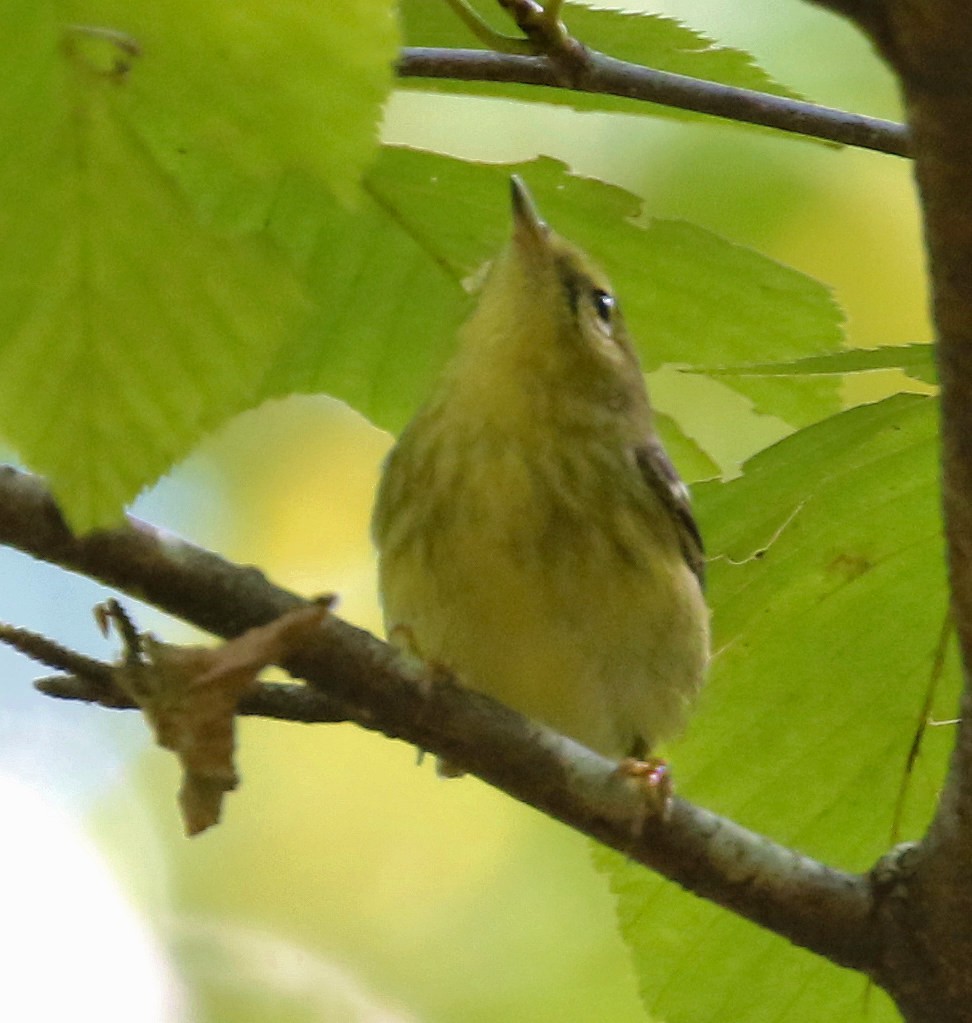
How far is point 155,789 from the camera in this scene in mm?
5867

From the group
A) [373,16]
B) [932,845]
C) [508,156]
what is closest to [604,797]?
[932,845]

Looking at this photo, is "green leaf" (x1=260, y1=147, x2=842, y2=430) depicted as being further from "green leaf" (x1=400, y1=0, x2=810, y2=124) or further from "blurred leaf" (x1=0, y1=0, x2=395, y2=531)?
"blurred leaf" (x1=0, y1=0, x2=395, y2=531)

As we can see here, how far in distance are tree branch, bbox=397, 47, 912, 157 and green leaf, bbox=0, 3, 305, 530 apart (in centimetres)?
57

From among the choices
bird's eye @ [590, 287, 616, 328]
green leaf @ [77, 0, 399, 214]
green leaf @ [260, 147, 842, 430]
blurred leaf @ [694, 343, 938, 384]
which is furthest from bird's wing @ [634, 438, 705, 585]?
green leaf @ [77, 0, 399, 214]

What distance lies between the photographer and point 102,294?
3.14 feet

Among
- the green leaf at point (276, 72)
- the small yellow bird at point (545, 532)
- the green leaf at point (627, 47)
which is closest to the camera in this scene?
the green leaf at point (276, 72)

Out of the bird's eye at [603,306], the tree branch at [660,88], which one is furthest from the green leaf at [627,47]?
the bird's eye at [603,306]

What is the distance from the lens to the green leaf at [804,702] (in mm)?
1937

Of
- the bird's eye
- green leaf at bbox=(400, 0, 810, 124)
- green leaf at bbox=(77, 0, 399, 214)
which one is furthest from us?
the bird's eye

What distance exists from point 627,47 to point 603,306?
4.14ft

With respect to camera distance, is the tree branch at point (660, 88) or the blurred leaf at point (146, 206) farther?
the tree branch at point (660, 88)

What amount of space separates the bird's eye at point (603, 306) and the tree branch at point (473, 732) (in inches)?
54.2

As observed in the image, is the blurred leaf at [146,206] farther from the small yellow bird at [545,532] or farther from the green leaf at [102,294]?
the small yellow bird at [545,532]

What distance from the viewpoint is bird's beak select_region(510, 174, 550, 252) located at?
1951 mm
